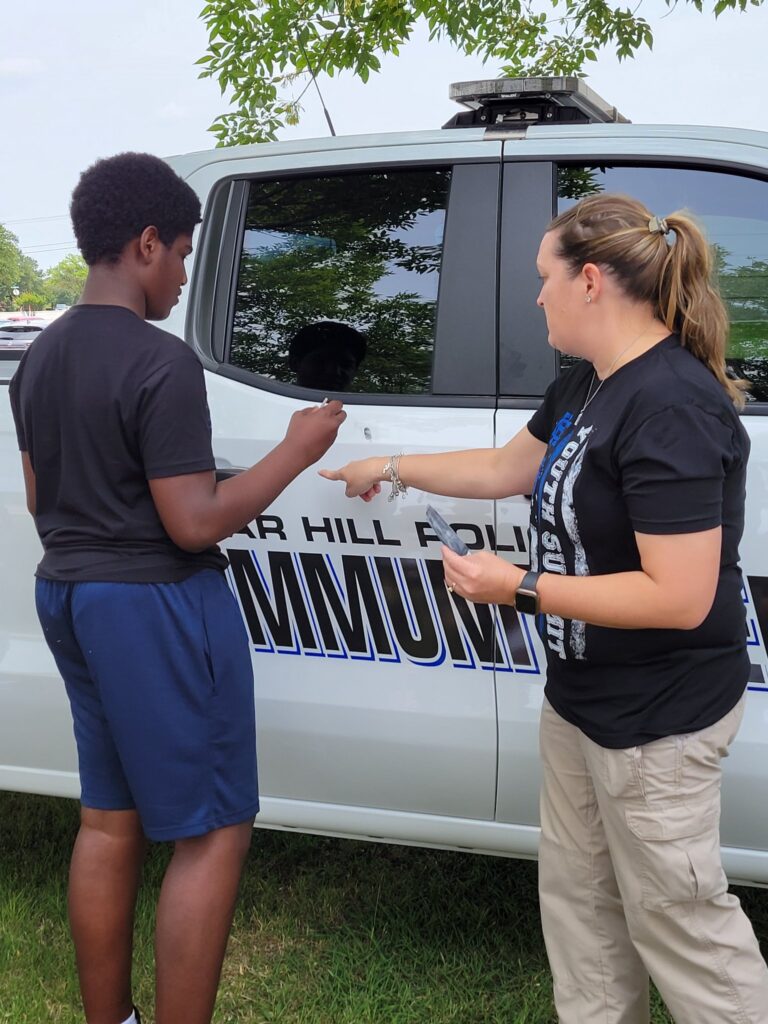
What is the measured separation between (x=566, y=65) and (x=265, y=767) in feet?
15.8

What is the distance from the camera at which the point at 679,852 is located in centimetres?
164

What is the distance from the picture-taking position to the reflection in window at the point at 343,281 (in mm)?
2316

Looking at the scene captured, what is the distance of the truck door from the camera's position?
7.23 ft

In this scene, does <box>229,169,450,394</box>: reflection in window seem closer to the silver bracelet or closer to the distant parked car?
the silver bracelet

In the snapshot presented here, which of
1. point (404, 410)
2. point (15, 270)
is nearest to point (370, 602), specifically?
point (404, 410)

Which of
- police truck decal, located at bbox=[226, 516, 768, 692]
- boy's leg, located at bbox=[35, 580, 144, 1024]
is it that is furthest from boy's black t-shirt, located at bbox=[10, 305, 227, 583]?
police truck decal, located at bbox=[226, 516, 768, 692]

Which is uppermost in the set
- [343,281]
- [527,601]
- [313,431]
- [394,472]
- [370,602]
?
[343,281]

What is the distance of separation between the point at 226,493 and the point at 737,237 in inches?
47.3

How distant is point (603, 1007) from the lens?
1.94m

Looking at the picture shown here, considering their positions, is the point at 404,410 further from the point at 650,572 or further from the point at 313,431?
the point at 650,572

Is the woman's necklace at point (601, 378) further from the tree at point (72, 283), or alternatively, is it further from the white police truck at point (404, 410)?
the tree at point (72, 283)

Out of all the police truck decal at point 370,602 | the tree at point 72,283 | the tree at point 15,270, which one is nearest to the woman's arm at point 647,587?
the police truck decal at point 370,602

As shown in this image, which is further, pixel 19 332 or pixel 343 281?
pixel 19 332

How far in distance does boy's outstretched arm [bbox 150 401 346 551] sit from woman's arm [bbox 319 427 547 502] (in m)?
0.19
